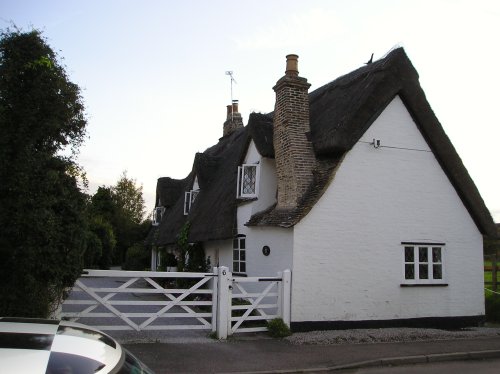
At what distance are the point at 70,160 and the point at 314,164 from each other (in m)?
6.22

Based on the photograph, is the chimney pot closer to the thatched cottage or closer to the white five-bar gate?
the thatched cottage

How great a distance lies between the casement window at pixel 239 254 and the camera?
14.8 metres

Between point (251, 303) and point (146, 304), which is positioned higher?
point (146, 304)

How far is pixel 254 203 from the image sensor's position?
13953mm

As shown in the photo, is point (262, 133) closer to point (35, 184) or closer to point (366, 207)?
point (366, 207)

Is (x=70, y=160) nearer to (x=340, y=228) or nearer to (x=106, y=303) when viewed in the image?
(x=106, y=303)

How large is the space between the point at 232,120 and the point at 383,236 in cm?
1593

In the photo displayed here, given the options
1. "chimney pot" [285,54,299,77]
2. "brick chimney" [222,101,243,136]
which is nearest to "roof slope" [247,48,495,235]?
"chimney pot" [285,54,299,77]

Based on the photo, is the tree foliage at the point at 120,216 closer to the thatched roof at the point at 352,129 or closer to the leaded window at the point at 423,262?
the thatched roof at the point at 352,129

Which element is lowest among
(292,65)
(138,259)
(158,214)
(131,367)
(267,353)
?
(267,353)

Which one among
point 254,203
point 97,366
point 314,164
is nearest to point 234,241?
point 254,203

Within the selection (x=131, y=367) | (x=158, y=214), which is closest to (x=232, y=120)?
(x=158, y=214)

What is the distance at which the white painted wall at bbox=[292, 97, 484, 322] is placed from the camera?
37.8 ft

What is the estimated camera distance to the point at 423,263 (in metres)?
12.9
